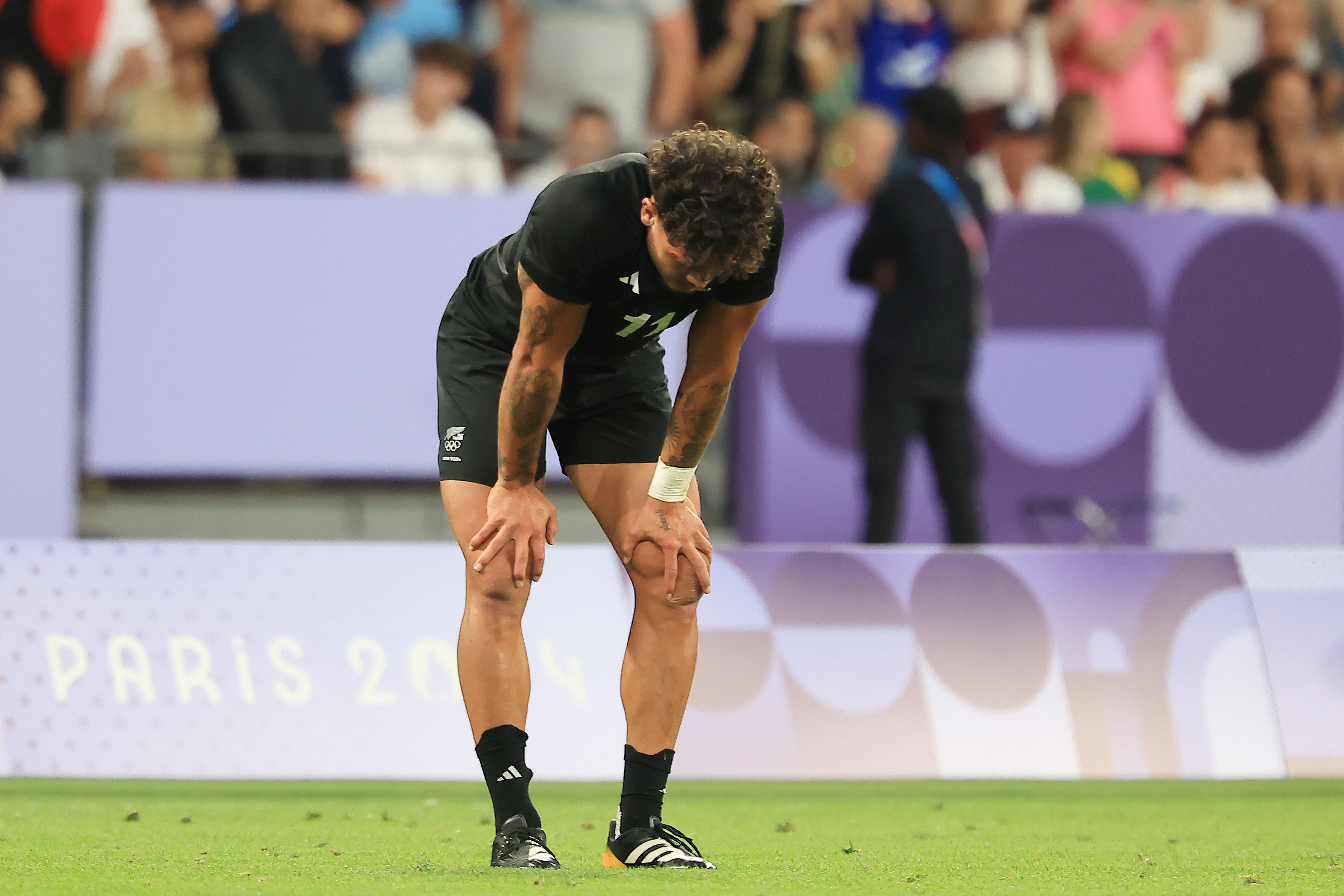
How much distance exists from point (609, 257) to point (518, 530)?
0.70 m

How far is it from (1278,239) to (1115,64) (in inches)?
65.4

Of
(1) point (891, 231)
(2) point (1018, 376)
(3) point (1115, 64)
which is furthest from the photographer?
(3) point (1115, 64)

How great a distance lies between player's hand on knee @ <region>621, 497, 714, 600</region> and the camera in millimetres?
4203

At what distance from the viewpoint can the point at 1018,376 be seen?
31.4 feet

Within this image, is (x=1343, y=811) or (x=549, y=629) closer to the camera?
(x=1343, y=811)

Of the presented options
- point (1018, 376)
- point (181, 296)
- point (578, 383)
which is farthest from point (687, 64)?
point (578, 383)

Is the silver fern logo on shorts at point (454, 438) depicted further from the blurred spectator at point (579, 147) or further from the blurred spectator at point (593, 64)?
the blurred spectator at point (593, 64)

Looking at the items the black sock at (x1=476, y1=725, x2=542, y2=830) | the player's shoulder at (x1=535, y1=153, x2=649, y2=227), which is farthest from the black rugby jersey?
the black sock at (x1=476, y1=725, x2=542, y2=830)

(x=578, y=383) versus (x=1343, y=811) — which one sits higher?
(x=578, y=383)

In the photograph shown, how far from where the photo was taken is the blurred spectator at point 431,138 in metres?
9.30

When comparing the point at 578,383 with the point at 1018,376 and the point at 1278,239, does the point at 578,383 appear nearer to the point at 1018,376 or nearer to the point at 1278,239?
the point at 1018,376

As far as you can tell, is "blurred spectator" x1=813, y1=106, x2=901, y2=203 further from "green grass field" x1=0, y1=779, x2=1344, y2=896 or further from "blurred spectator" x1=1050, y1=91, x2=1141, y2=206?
"green grass field" x1=0, y1=779, x2=1344, y2=896

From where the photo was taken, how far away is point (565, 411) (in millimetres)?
4379

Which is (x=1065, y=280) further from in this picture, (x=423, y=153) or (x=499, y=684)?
(x=499, y=684)
